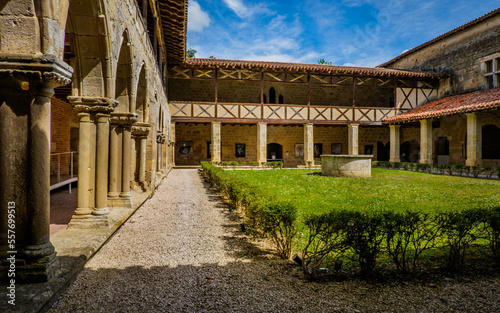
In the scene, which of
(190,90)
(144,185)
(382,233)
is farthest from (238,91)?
(382,233)

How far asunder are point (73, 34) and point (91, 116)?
1172 millimetres

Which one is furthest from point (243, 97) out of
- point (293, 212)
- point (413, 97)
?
point (293, 212)

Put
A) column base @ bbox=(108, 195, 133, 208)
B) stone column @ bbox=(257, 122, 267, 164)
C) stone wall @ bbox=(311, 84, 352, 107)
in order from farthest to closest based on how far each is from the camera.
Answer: stone wall @ bbox=(311, 84, 352, 107) → stone column @ bbox=(257, 122, 267, 164) → column base @ bbox=(108, 195, 133, 208)

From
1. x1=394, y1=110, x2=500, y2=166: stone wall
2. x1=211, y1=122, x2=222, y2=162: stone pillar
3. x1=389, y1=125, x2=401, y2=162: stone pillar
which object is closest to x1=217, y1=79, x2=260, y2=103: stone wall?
x1=211, y1=122, x2=222, y2=162: stone pillar

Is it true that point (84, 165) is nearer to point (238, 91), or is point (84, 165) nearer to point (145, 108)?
point (145, 108)

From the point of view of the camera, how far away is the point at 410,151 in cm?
2342

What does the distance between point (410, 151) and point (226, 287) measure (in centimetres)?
2432

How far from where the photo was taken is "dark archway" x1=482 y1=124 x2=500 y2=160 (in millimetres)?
17219

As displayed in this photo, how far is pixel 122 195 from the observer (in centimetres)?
607

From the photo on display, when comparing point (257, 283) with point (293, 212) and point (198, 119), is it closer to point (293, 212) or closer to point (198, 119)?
point (293, 212)

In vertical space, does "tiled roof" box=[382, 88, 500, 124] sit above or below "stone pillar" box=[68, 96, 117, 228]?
above

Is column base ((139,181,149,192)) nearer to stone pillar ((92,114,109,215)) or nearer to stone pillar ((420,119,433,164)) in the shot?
stone pillar ((92,114,109,215))

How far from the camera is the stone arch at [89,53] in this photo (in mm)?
4082

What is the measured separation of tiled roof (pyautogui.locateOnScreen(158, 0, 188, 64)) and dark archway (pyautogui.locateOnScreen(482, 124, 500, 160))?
1804 cm
